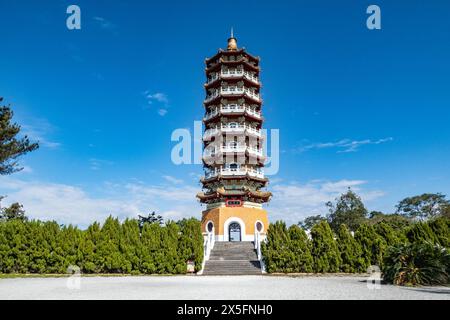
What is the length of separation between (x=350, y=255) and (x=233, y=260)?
6708 millimetres

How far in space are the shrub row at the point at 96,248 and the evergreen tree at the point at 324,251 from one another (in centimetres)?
637

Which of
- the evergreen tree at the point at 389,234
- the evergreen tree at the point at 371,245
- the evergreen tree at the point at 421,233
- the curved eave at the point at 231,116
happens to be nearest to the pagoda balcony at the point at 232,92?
the curved eave at the point at 231,116

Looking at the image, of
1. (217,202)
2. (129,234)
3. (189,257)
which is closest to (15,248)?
(129,234)

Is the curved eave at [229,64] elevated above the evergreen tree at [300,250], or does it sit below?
above

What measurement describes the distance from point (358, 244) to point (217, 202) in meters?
14.4

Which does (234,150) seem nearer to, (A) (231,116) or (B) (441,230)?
(A) (231,116)

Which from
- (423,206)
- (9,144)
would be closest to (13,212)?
(9,144)

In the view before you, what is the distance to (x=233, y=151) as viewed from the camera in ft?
98.8

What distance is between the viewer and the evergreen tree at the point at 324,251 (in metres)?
18.0

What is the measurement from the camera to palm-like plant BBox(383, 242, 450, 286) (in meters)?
11.6

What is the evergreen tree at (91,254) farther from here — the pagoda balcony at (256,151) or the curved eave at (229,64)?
the curved eave at (229,64)

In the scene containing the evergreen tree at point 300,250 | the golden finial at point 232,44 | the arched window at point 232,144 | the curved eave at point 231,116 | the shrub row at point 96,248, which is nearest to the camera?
the shrub row at point 96,248

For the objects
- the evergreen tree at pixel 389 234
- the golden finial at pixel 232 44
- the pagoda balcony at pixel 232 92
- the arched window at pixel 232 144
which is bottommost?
the evergreen tree at pixel 389 234

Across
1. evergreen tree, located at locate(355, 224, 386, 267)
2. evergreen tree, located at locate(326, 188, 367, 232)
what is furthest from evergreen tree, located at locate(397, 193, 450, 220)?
evergreen tree, located at locate(355, 224, 386, 267)
